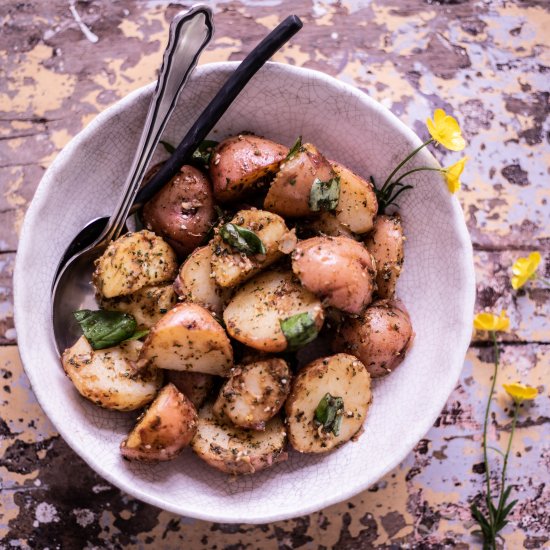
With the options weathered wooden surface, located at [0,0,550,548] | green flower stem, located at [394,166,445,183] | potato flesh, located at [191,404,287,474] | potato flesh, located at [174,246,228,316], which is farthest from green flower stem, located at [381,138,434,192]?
potato flesh, located at [191,404,287,474]

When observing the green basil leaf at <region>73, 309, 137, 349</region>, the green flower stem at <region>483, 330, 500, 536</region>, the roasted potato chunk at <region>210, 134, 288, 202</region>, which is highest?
the roasted potato chunk at <region>210, 134, 288, 202</region>

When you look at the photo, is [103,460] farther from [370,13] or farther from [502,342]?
[370,13]

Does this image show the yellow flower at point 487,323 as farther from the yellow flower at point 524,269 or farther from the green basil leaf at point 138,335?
the green basil leaf at point 138,335

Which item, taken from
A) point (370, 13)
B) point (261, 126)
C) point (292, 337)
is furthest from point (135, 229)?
point (370, 13)

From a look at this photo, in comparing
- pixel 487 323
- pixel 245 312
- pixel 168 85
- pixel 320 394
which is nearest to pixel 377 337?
pixel 320 394

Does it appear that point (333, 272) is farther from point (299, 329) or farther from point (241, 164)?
point (241, 164)

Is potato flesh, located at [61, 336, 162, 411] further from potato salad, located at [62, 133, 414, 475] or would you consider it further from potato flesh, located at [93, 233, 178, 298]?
potato flesh, located at [93, 233, 178, 298]
